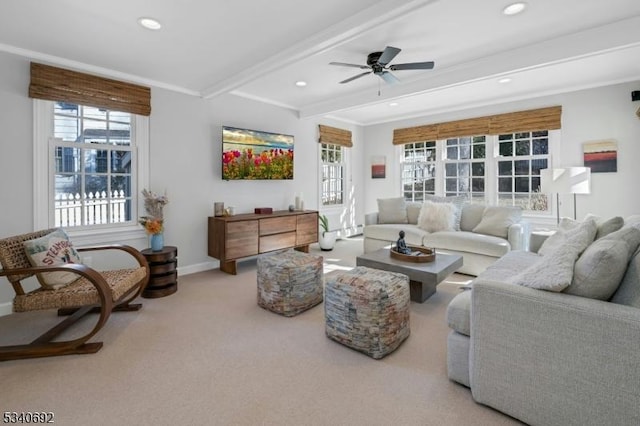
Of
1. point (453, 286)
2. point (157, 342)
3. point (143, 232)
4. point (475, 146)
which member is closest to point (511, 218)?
point (453, 286)

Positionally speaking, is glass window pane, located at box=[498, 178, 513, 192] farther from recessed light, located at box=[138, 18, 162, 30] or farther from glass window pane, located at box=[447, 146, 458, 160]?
recessed light, located at box=[138, 18, 162, 30]

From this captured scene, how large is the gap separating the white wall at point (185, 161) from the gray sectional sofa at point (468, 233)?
1627mm

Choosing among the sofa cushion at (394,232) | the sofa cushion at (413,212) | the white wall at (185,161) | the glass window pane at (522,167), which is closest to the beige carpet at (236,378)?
the white wall at (185,161)

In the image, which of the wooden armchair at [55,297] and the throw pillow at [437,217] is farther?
the throw pillow at [437,217]

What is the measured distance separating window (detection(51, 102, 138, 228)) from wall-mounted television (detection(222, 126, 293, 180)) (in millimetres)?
1210

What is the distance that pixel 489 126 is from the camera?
521 cm

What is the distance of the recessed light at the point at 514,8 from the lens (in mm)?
2406

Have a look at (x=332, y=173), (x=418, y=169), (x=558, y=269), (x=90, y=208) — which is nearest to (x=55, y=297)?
(x=90, y=208)

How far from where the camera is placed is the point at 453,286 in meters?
3.64

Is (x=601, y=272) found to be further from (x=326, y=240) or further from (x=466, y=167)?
(x=466, y=167)

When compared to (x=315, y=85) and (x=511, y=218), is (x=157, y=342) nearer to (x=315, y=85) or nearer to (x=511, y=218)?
(x=315, y=85)

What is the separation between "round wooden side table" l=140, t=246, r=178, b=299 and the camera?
10.8ft

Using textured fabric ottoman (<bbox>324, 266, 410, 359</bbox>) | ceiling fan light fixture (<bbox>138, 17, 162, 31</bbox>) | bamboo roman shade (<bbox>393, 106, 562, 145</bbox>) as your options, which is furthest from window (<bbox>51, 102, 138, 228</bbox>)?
bamboo roman shade (<bbox>393, 106, 562, 145</bbox>)

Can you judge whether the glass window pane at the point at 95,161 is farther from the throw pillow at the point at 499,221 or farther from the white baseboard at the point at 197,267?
the throw pillow at the point at 499,221
